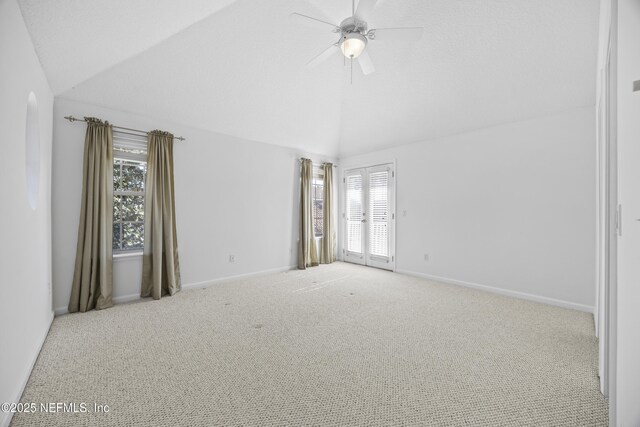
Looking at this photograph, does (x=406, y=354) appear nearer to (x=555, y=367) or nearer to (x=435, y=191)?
(x=555, y=367)

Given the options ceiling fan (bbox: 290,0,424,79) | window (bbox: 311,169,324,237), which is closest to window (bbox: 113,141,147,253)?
ceiling fan (bbox: 290,0,424,79)

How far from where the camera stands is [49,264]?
9.41 feet

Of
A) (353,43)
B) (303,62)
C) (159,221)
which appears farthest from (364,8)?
(159,221)

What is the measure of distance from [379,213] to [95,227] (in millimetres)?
4487

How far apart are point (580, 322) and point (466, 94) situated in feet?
10.00

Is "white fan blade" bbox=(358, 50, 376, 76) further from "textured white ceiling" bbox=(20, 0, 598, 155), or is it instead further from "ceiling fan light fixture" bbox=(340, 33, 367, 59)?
"textured white ceiling" bbox=(20, 0, 598, 155)

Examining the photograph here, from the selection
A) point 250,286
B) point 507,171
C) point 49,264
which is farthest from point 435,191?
point 49,264

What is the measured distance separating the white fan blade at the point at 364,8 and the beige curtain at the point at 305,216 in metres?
3.14

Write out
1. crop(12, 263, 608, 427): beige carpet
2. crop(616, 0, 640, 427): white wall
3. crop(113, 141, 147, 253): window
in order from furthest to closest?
1. crop(113, 141, 147, 253): window
2. crop(12, 263, 608, 427): beige carpet
3. crop(616, 0, 640, 427): white wall

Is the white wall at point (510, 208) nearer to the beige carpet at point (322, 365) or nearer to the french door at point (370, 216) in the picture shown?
the french door at point (370, 216)

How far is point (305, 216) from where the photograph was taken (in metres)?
5.38

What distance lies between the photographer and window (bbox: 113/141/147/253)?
360 cm

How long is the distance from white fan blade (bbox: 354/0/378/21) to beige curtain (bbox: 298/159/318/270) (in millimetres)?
3137

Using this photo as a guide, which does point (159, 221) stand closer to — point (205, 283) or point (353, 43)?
point (205, 283)
